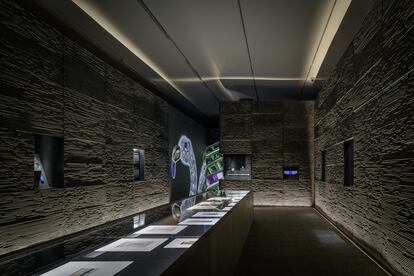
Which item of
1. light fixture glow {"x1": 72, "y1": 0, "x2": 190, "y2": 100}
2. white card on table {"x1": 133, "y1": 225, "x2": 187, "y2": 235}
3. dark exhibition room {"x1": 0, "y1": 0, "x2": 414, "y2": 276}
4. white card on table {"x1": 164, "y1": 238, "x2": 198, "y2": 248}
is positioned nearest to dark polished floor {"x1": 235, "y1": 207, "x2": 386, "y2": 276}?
dark exhibition room {"x1": 0, "y1": 0, "x2": 414, "y2": 276}

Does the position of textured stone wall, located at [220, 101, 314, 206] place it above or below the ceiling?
below

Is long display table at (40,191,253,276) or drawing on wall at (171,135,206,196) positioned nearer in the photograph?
long display table at (40,191,253,276)

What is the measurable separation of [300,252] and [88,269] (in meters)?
3.52

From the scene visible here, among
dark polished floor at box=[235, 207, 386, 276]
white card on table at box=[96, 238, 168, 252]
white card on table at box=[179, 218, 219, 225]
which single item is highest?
white card on table at box=[96, 238, 168, 252]

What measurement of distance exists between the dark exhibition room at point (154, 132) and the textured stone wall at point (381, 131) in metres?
0.02

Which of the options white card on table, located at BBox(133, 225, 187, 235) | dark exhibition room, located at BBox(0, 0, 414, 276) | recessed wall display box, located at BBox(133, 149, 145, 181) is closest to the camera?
white card on table, located at BBox(133, 225, 187, 235)

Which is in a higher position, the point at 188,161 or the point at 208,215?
the point at 188,161

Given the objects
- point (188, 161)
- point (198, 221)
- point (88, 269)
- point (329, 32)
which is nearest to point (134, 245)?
point (88, 269)

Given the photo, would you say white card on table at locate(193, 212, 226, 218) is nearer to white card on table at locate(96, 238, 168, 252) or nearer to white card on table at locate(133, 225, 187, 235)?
white card on table at locate(133, 225, 187, 235)

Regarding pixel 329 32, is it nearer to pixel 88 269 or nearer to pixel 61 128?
pixel 61 128

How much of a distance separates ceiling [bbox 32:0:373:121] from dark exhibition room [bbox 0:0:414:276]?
0.11 feet

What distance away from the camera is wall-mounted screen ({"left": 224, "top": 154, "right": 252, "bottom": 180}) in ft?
32.3

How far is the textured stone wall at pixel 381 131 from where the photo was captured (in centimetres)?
302

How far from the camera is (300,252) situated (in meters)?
4.41
